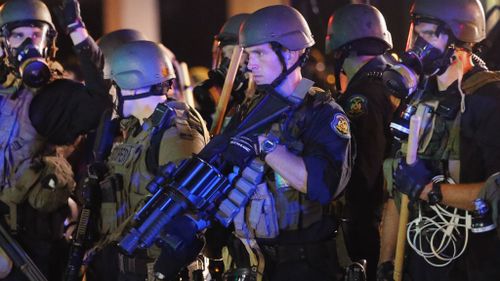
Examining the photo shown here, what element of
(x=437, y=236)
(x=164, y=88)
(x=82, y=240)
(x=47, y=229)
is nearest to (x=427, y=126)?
(x=437, y=236)

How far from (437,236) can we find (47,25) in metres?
3.15

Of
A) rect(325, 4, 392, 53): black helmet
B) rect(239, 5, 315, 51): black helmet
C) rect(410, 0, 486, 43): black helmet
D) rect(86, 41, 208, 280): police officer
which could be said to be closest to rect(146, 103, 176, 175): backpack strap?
rect(86, 41, 208, 280): police officer

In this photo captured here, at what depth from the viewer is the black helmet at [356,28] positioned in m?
5.72

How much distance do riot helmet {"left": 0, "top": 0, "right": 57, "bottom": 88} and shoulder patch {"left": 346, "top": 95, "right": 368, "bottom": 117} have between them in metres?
1.94

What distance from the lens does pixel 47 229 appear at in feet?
18.8

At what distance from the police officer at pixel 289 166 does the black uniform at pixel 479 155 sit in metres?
0.53

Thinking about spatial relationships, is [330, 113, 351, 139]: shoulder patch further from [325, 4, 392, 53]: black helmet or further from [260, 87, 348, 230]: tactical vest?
[325, 4, 392, 53]: black helmet

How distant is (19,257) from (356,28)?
2.52 metres

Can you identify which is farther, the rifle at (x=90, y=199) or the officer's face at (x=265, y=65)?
the rifle at (x=90, y=199)

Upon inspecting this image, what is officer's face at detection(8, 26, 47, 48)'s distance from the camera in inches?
233

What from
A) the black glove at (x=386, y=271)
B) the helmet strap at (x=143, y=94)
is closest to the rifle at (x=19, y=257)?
the helmet strap at (x=143, y=94)

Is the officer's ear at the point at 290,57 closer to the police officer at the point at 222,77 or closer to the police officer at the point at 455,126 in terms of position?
the police officer at the point at 455,126

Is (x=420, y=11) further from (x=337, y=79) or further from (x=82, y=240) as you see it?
(x=82, y=240)

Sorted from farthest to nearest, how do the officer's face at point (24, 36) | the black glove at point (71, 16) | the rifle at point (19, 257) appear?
the black glove at point (71, 16), the officer's face at point (24, 36), the rifle at point (19, 257)
